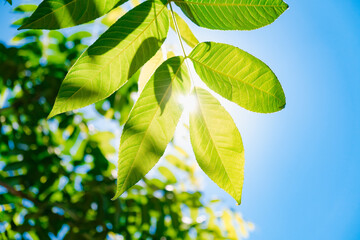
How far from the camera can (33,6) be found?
4.92 feet

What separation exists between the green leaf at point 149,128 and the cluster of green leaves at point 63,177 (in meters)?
1.22

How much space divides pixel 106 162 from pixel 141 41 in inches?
53.7

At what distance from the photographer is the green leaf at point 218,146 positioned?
0.52 m

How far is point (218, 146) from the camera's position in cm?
54

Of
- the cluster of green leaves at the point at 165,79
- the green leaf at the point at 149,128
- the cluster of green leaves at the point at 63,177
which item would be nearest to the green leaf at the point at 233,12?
the cluster of green leaves at the point at 165,79

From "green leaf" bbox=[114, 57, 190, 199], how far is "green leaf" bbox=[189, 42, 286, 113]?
0.09 metres

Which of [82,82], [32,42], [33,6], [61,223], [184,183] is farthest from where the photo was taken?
[184,183]

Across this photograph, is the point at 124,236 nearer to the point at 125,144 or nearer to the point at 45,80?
the point at 45,80

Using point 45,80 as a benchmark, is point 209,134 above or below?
above

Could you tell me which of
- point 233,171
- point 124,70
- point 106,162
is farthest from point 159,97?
point 106,162

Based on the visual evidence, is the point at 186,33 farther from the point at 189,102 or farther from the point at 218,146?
the point at 218,146

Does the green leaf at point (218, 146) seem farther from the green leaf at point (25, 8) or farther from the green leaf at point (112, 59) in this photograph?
the green leaf at point (25, 8)

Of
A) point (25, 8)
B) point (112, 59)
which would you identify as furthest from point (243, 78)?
point (25, 8)

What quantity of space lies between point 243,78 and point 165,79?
0.53 ft
